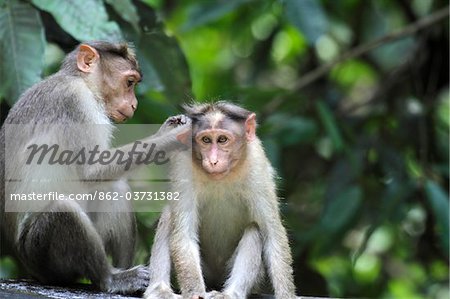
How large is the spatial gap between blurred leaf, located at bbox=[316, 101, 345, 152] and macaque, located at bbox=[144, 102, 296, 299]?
3.39m

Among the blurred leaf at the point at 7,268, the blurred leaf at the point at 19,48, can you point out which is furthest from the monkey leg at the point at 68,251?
the blurred leaf at the point at 7,268

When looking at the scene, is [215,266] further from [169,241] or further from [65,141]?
[65,141]

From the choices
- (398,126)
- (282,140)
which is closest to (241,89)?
(282,140)

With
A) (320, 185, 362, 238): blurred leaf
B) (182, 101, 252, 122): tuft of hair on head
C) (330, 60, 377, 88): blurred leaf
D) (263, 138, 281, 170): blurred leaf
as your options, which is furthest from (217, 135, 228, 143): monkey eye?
(330, 60, 377, 88): blurred leaf

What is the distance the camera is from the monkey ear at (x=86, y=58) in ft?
24.6

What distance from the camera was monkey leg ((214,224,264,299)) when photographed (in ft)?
21.9

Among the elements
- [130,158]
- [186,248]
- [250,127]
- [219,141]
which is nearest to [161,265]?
[186,248]

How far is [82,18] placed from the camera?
302 inches

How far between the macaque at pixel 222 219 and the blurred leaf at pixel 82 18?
108 cm

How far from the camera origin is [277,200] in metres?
7.07

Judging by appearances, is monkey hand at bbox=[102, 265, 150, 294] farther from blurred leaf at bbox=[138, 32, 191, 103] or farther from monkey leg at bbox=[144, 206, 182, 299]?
blurred leaf at bbox=[138, 32, 191, 103]

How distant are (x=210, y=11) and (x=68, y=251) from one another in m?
4.55

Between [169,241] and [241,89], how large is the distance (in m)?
3.90

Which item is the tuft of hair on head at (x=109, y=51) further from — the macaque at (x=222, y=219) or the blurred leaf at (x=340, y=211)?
the blurred leaf at (x=340, y=211)
